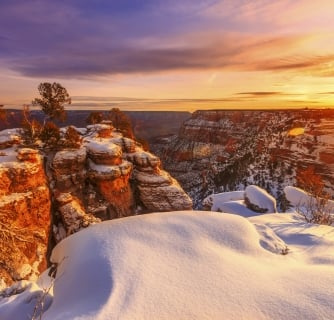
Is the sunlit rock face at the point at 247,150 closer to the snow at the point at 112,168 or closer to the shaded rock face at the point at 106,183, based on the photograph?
the shaded rock face at the point at 106,183

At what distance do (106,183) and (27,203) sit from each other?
7.35m

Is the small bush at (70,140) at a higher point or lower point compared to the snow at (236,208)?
higher

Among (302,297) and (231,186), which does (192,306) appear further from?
(231,186)

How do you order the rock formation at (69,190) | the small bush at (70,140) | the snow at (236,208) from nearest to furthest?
1. the rock formation at (69,190)
2. the snow at (236,208)
3. the small bush at (70,140)

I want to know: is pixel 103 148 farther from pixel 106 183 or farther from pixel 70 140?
pixel 106 183

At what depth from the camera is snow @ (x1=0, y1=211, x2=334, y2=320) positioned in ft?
18.7

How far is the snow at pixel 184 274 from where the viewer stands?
5711mm

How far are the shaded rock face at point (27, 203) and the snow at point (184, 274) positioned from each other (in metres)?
9.58

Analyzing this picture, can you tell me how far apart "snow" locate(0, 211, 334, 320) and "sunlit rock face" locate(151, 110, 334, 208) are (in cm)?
5111

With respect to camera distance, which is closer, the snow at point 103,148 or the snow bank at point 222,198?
the snow at point 103,148

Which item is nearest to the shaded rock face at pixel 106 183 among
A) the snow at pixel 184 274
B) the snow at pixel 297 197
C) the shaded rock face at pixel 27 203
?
the shaded rock face at pixel 27 203

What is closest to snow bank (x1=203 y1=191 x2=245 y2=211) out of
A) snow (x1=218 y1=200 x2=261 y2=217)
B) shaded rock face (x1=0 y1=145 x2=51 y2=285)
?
snow (x1=218 y1=200 x2=261 y2=217)

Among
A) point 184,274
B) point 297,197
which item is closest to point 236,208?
point 297,197

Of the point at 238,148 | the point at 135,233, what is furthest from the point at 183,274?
the point at 238,148
